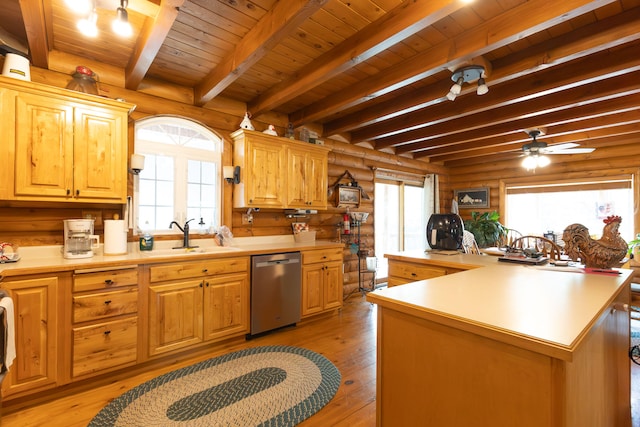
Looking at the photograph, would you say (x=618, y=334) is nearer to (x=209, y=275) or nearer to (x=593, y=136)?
(x=209, y=275)

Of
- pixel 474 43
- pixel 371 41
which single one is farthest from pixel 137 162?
pixel 474 43

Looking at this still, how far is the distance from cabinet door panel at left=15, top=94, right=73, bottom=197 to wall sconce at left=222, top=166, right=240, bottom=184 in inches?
52.5

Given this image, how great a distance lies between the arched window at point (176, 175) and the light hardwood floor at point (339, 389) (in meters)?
1.40

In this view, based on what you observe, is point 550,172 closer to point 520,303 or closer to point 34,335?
point 520,303

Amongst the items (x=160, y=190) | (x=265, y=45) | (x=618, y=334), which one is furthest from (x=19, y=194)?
(x=618, y=334)

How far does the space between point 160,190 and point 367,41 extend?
2.44 metres

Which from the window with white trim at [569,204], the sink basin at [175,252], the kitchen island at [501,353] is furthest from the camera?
the window with white trim at [569,204]

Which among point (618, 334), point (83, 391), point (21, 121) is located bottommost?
point (83, 391)

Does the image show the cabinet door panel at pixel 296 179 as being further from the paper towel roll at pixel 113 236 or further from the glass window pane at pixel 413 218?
the glass window pane at pixel 413 218

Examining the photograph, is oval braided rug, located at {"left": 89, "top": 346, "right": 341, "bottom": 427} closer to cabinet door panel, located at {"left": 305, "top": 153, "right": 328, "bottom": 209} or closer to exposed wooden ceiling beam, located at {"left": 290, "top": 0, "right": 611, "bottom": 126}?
cabinet door panel, located at {"left": 305, "top": 153, "right": 328, "bottom": 209}

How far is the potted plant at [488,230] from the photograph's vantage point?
5.54 m

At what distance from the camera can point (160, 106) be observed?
9.99 feet

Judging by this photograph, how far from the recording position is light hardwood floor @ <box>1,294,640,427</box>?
1.95 meters

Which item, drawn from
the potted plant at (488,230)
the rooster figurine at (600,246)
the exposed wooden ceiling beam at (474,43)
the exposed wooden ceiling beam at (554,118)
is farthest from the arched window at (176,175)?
the potted plant at (488,230)
